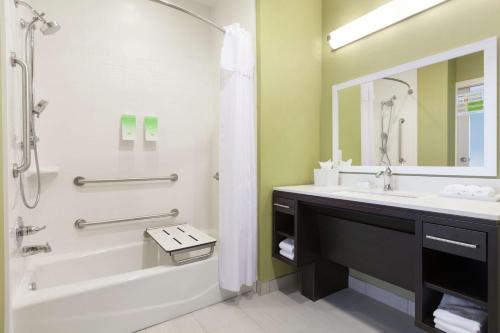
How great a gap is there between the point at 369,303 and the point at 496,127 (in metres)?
1.36

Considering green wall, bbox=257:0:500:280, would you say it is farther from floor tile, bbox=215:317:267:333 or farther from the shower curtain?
floor tile, bbox=215:317:267:333

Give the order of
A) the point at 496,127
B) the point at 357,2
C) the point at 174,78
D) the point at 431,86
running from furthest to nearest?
1. the point at 174,78
2. the point at 357,2
3. the point at 431,86
4. the point at 496,127

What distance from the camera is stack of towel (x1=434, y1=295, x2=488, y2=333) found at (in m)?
1.03

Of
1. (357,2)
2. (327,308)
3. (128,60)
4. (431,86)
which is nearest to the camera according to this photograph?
(431,86)

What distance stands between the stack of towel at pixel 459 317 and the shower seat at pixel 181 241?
133cm

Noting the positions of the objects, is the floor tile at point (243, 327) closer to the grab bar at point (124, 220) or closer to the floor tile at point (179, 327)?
the floor tile at point (179, 327)

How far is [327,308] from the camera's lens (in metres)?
1.77

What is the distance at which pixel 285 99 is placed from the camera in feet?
6.66

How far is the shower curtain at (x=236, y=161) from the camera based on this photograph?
1804 mm

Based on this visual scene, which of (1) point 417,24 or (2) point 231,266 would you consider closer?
(1) point 417,24

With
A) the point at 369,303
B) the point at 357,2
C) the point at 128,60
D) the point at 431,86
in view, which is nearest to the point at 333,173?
the point at 431,86

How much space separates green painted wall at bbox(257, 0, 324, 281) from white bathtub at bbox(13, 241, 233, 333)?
0.53 meters

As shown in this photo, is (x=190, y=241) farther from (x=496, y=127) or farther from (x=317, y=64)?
(x=496, y=127)

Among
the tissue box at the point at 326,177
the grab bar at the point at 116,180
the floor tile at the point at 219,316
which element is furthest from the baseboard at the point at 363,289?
the grab bar at the point at 116,180
